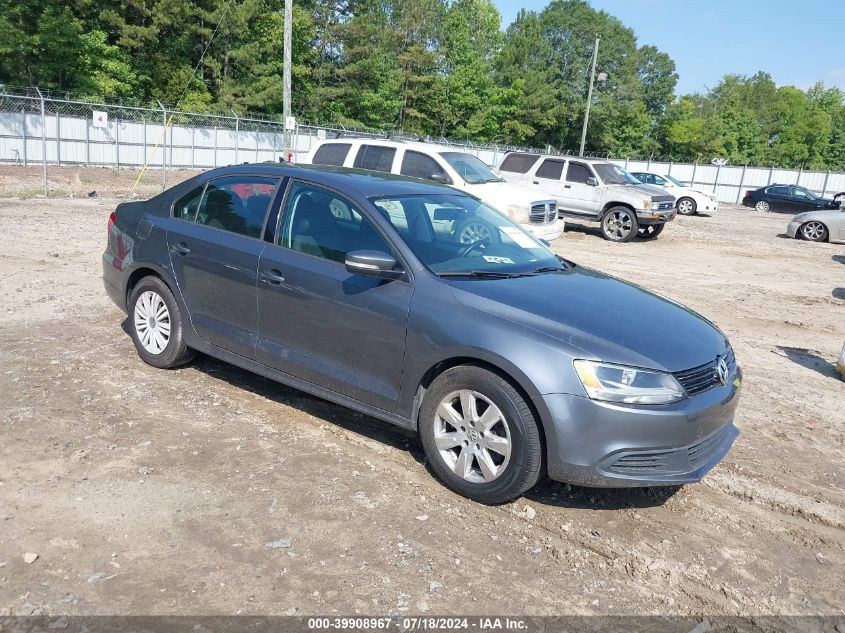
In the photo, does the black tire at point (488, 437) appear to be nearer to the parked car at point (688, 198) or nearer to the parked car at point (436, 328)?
the parked car at point (436, 328)

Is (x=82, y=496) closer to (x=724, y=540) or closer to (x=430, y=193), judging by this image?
(x=430, y=193)

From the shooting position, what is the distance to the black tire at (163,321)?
5.43 meters

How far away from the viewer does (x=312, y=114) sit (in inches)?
2002

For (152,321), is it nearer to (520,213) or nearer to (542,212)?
(520,213)

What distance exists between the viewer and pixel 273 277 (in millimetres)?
4723

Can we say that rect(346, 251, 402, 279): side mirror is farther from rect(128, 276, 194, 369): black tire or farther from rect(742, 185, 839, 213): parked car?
rect(742, 185, 839, 213): parked car

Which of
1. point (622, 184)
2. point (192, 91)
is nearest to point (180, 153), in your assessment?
point (192, 91)

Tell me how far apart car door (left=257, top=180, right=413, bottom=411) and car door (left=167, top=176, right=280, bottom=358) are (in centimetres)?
16

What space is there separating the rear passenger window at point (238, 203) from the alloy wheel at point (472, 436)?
76.8 inches

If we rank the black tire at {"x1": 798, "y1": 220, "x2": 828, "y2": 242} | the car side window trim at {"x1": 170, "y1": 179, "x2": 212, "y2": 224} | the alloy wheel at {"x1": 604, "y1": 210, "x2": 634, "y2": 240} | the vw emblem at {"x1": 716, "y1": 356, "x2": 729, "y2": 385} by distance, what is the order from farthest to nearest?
the black tire at {"x1": 798, "y1": 220, "x2": 828, "y2": 242}
the alloy wheel at {"x1": 604, "y1": 210, "x2": 634, "y2": 240}
the car side window trim at {"x1": 170, "y1": 179, "x2": 212, "y2": 224}
the vw emblem at {"x1": 716, "y1": 356, "x2": 729, "y2": 385}

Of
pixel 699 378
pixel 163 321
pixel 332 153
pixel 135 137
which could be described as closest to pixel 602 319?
pixel 699 378

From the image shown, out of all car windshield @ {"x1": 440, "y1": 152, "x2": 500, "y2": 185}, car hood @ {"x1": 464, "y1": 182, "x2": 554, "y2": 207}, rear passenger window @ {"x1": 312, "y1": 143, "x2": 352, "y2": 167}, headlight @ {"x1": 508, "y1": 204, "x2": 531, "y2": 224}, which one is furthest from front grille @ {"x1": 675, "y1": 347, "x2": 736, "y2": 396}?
rear passenger window @ {"x1": 312, "y1": 143, "x2": 352, "y2": 167}

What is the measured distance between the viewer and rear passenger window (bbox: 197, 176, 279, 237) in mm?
5023

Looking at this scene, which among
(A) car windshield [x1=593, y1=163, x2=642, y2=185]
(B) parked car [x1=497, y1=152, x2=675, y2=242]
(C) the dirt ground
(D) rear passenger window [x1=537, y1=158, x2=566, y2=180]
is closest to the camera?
(C) the dirt ground
